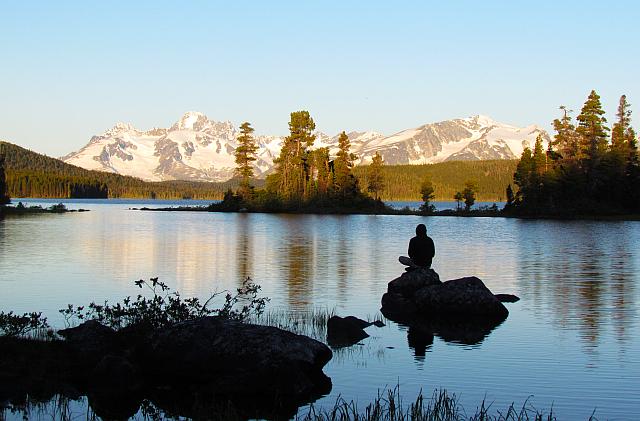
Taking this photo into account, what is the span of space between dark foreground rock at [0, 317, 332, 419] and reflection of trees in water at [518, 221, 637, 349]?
30.9 ft

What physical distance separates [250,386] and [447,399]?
4133 millimetres

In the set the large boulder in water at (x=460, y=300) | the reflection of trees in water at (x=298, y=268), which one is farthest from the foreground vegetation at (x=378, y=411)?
the reflection of trees in water at (x=298, y=268)

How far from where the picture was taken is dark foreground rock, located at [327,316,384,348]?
21438 mm

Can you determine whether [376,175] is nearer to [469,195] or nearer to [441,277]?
[469,195]

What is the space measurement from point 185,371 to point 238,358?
1.40m

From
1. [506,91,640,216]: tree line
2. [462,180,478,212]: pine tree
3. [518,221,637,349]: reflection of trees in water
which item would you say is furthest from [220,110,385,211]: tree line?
[518,221,637,349]: reflection of trees in water

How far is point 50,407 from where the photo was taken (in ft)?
48.5

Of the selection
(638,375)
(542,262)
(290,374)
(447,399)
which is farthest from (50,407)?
(542,262)

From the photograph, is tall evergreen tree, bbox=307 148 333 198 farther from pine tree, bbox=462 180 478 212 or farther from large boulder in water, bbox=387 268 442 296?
large boulder in water, bbox=387 268 442 296

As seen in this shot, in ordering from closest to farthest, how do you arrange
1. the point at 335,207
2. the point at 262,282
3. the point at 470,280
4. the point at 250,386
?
the point at 250,386
the point at 470,280
the point at 262,282
the point at 335,207

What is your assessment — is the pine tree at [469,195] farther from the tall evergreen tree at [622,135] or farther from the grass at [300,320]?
the grass at [300,320]

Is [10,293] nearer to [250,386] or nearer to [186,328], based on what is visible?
[186,328]

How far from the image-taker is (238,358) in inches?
643

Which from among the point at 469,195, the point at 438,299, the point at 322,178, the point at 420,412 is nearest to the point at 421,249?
the point at 438,299
